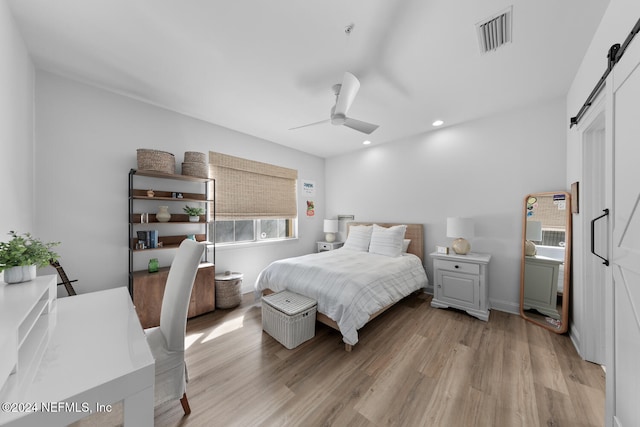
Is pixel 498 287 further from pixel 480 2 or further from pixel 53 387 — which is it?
pixel 53 387

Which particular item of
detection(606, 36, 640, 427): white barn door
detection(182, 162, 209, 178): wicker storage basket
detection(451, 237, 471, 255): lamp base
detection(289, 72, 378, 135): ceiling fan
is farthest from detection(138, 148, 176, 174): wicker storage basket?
detection(451, 237, 471, 255): lamp base

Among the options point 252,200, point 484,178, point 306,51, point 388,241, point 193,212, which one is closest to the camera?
point 306,51

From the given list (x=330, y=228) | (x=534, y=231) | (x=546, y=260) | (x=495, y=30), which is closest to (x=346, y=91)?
(x=495, y=30)

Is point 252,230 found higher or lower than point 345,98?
lower

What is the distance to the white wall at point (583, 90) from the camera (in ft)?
4.23

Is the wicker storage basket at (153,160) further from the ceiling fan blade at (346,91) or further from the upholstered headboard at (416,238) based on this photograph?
the upholstered headboard at (416,238)

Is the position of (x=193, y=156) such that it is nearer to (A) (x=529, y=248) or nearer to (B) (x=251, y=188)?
(B) (x=251, y=188)

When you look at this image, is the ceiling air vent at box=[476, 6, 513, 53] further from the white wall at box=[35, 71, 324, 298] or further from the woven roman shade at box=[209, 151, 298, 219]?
the white wall at box=[35, 71, 324, 298]

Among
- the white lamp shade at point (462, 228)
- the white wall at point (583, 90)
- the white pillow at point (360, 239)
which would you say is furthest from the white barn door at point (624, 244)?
the white pillow at point (360, 239)

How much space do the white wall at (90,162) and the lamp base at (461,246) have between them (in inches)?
149

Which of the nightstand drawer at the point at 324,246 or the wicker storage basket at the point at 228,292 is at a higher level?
the nightstand drawer at the point at 324,246

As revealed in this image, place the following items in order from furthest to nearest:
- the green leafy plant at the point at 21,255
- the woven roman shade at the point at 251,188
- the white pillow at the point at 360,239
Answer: the white pillow at the point at 360,239 → the woven roman shade at the point at 251,188 → the green leafy plant at the point at 21,255

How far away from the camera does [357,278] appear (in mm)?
2373

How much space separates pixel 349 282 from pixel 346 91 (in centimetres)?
178
